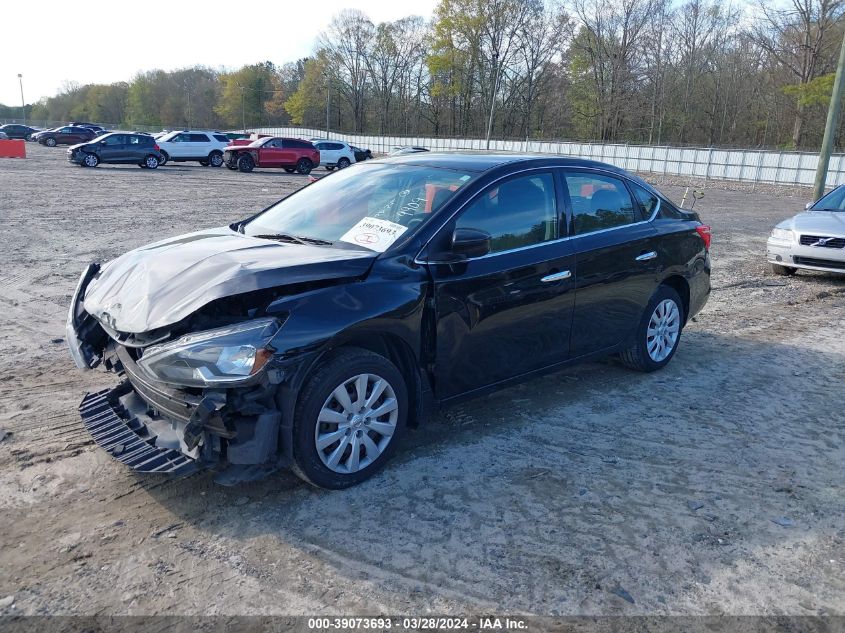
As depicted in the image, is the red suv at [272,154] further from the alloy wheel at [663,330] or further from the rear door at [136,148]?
the alloy wheel at [663,330]

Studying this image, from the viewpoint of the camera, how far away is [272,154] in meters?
32.0

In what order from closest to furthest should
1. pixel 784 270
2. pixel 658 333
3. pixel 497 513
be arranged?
1. pixel 497 513
2. pixel 658 333
3. pixel 784 270

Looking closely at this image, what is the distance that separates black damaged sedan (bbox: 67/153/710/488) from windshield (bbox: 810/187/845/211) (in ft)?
22.8

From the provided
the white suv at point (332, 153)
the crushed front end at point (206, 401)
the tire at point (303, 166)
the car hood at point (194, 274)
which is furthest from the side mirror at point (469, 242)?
the white suv at point (332, 153)

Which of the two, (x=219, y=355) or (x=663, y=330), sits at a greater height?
(x=219, y=355)

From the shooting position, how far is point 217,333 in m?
3.38

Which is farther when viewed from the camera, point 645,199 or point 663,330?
point 663,330

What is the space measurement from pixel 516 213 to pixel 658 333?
2105 millimetres

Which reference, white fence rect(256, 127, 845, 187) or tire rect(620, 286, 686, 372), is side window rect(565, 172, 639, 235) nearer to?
tire rect(620, 286, 686, 372)

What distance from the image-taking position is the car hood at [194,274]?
3.55 meters

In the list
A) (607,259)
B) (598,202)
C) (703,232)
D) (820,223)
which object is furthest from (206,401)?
(820,223)

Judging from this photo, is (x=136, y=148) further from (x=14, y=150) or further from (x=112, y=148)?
(x=14, y=150)

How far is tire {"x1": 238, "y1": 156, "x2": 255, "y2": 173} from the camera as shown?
31875mm

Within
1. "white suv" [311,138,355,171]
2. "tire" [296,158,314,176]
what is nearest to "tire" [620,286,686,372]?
"tire" [296,158,314,176]
